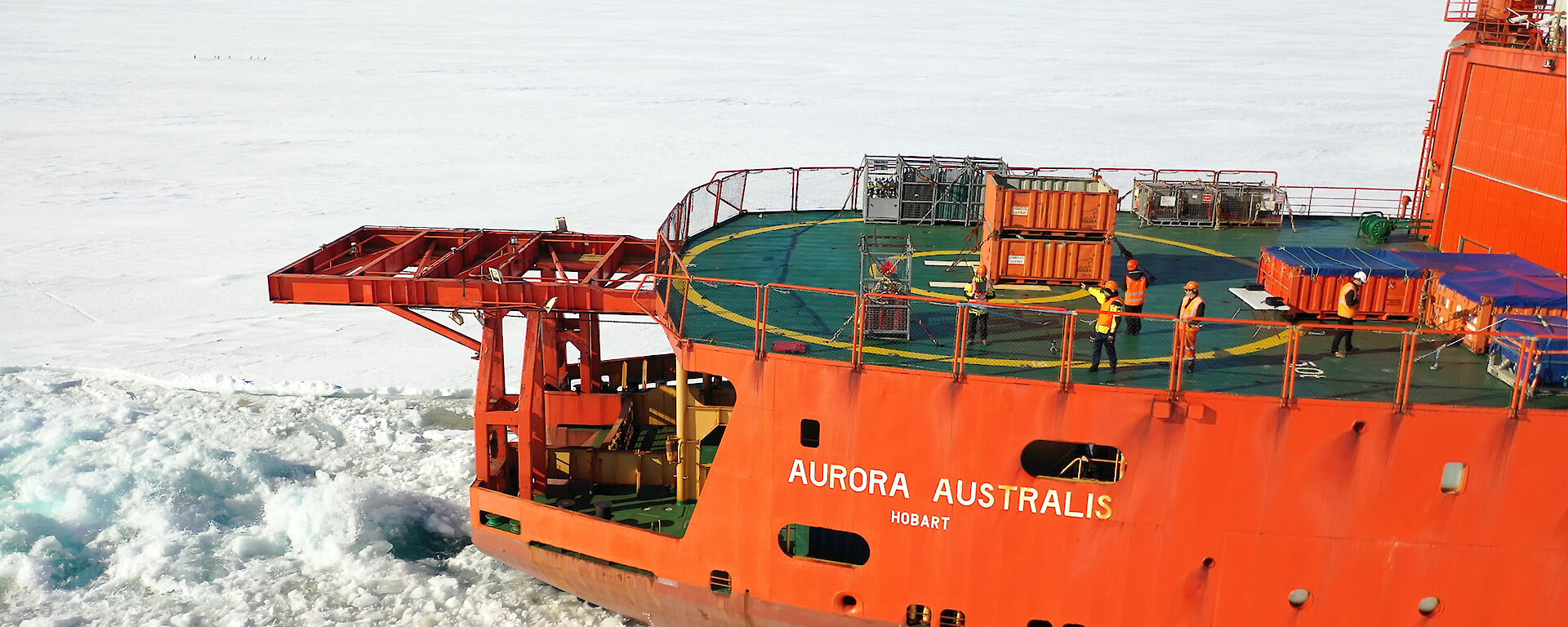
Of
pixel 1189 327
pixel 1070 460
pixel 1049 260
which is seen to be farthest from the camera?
pixel 1049 260

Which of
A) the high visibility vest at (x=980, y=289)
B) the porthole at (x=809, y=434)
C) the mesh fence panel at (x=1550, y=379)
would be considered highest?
the high visibility vest at (x=980, y=289)

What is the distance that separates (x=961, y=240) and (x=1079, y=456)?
25.5 feet

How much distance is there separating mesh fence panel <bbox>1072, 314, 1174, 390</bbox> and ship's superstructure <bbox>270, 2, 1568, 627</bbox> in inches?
2.2

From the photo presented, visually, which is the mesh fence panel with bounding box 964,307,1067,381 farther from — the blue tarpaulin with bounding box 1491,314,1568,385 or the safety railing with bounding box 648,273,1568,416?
the blue tarpaulin with bounding box 1491,314,1568,385

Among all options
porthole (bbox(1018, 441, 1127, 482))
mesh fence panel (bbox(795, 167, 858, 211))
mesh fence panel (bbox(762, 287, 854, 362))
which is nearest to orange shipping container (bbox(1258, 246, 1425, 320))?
porthole (bbox(1018, 441, 1127, 482))

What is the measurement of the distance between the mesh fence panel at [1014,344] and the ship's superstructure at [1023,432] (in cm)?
6

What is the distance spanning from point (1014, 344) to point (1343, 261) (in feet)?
16.6

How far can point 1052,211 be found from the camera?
17359mm

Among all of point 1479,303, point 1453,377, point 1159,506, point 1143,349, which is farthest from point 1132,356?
point 1479,303

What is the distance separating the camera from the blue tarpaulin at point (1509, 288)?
14.1 m

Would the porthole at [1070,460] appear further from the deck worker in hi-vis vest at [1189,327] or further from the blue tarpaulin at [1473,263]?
the blue tarpaulin at [1473,263]

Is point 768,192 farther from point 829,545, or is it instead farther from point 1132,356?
point 1132,356

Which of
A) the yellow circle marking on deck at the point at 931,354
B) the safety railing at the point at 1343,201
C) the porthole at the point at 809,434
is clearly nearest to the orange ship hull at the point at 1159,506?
the porthole at the point at 809,434

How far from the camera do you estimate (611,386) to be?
69.6 feet
